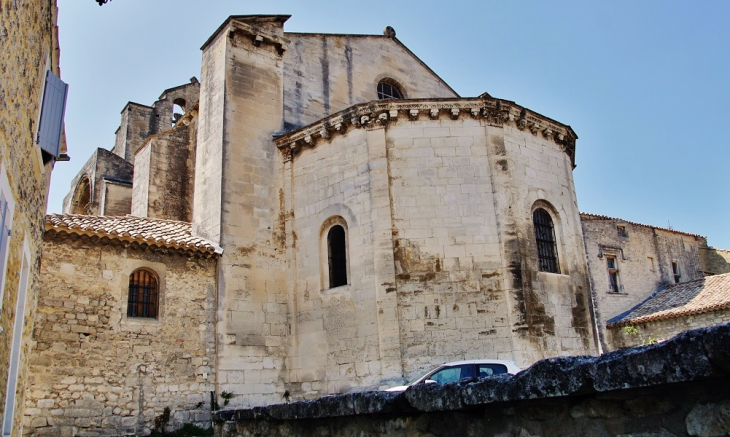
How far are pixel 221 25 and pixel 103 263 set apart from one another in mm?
7363

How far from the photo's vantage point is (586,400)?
373 centimetres

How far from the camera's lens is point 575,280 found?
569 inches

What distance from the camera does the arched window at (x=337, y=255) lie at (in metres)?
14.3

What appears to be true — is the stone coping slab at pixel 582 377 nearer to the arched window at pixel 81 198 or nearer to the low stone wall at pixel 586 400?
the low stone wall at pixel 586 400

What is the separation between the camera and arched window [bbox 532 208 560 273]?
14.3 meters

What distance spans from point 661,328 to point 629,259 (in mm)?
4806

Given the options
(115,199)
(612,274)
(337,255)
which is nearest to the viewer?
(337,255)

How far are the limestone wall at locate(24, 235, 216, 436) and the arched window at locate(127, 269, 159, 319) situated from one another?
18 cm

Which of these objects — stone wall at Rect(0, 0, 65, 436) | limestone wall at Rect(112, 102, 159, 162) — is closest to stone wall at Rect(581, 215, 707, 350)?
limestone wall at Rect(112, 102, 159, 162)

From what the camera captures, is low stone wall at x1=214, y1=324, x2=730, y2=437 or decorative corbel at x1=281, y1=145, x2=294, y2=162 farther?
decorative corbel at x1=281, y1=145, x2=294, y2=162

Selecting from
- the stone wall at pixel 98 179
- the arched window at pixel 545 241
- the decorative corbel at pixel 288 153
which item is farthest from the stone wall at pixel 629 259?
the stone wall at pixel 98 179

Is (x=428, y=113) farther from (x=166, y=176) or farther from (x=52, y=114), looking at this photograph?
(x=52, y=114)

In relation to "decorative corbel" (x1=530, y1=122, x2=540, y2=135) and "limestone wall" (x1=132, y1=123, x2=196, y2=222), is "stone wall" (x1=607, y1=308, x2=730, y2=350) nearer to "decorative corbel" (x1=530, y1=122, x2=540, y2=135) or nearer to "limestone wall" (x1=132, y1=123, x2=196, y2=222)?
"decorative corbel" (x1=530, y1=122, x2=540, y2=135)

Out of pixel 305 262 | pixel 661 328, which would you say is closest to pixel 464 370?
pixel 305 262
